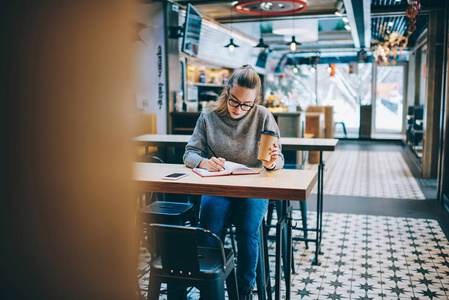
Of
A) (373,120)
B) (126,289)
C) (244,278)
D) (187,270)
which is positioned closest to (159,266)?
(187,270)

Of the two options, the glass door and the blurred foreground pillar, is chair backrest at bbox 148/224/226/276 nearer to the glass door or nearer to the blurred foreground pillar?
the blurred foreground pillar

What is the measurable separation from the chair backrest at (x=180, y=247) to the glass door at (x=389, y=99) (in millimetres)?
14456

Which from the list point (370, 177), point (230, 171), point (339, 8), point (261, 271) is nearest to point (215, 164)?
point (230, 171)

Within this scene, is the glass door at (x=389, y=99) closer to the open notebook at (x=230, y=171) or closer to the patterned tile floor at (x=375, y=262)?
the patterned tile floor at (x=375, y=262)

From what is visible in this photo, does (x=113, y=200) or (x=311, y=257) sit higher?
(x=113, y=200)

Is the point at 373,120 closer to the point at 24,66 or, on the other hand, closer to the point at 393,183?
the point at 393,183

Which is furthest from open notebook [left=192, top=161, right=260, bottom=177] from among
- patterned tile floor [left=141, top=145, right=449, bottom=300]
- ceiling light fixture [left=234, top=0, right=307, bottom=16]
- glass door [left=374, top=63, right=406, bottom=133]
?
glass door [left=374, top=63, right=406, bottom=133]

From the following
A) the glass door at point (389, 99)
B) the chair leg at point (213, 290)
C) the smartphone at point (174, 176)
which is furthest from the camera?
the glass door at point (389, 99)

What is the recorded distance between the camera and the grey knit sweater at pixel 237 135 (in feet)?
8.00

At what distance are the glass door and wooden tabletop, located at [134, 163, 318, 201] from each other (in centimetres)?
1381

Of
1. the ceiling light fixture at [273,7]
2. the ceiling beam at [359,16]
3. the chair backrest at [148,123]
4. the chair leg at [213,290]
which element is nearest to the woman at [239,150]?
the chair leg at [213,290]

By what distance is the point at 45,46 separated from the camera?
380 millimetres

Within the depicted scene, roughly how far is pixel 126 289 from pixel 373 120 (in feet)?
50.9

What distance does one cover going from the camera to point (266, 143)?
6.98 feet
